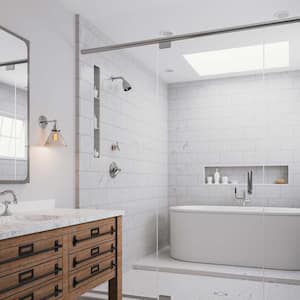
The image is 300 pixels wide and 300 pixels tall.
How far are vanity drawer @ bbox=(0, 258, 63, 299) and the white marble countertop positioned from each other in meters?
0.20

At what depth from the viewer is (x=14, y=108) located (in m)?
2.92

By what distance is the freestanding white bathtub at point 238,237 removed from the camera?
14.8 feet

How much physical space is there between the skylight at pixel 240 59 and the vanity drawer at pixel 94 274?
10.2ft

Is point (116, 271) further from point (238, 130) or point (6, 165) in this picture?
point (238, 130)

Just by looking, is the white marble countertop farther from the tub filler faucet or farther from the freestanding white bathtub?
the tub filler faucet

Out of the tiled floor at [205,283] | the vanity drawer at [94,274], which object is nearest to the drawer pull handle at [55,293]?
the vanity drawer at [94,274]

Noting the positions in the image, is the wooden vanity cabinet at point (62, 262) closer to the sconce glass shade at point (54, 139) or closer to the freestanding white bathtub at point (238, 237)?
the sconce glass shade at point (54, 139)

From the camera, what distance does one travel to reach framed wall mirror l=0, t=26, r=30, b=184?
282cm

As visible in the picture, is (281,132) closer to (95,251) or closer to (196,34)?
(196,34)

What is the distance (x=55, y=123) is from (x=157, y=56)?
223cm

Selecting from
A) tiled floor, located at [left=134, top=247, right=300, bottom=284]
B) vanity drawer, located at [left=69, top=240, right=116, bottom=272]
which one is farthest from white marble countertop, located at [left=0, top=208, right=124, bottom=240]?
tiled floor, located at [left=134, top=247, right=300, bottom=284]

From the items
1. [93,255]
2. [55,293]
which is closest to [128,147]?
[93,255]

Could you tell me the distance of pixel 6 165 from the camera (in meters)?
2.82

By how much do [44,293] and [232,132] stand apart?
434 cm
